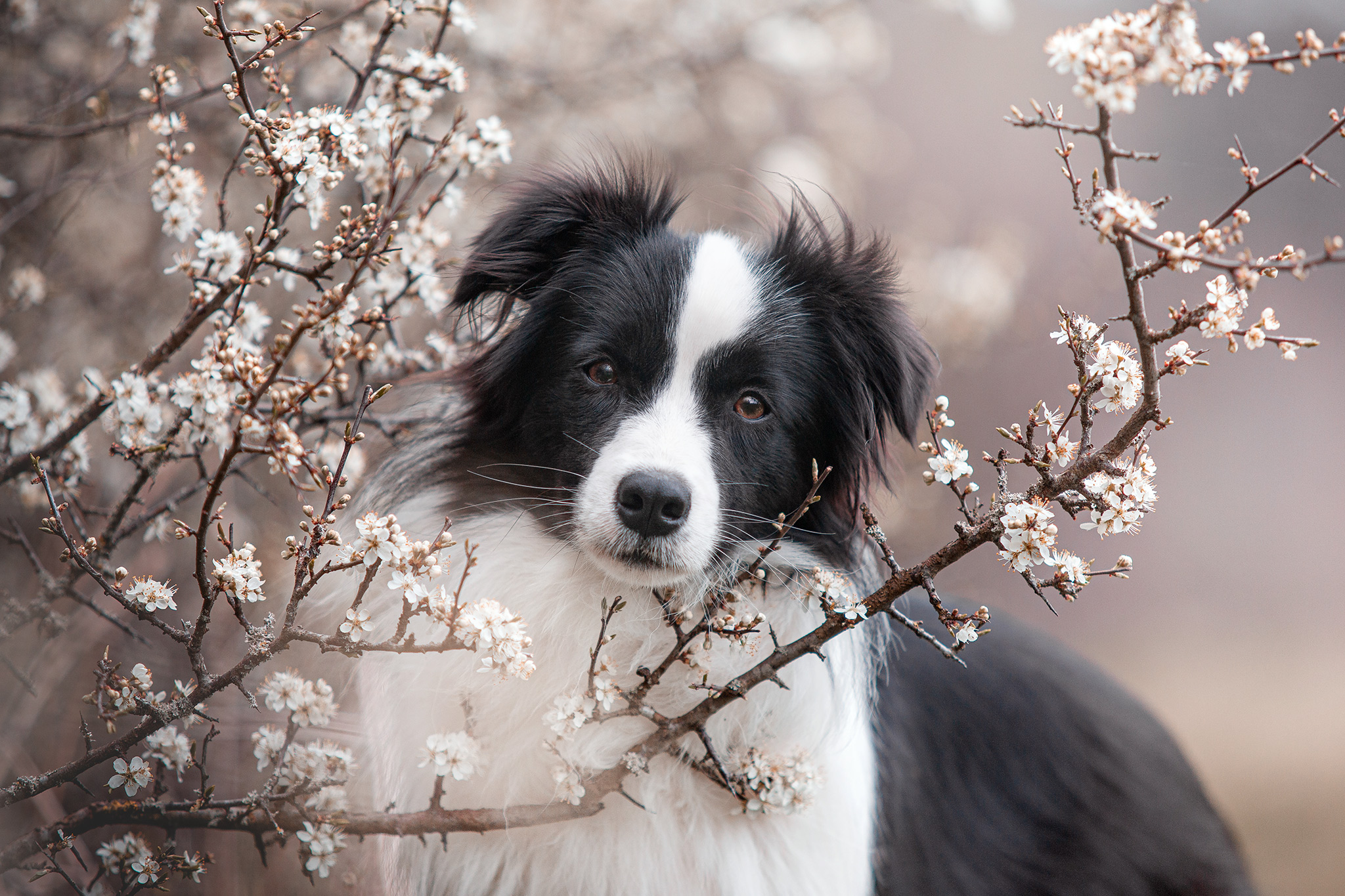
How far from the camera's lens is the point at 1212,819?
3.35 m

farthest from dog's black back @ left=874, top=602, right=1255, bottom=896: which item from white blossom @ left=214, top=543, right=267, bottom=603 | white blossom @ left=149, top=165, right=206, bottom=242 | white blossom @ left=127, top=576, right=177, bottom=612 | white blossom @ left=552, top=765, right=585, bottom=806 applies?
white blossom @ left=149, top=165, right=206, bottom=242

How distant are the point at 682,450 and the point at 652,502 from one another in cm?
18

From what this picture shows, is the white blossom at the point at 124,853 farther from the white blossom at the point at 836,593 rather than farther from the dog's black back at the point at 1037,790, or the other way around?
the dog's black back at the point at 1037,790

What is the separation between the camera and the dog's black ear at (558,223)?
8.39 ft

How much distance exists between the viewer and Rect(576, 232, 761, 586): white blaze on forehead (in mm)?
2184

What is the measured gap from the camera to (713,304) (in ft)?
8.02

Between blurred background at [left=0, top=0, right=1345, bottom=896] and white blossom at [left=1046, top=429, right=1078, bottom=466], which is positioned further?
blurred background at [left=0, top=0, right=1345, bottom=896]

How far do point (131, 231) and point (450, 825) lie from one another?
417 centimetres

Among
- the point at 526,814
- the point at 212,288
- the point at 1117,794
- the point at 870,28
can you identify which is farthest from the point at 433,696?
the point at 870,28

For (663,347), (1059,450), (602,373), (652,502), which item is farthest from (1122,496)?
(602,373)

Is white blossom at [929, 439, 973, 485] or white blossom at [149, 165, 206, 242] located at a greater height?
white blossom at [149, 165, 206, 242]

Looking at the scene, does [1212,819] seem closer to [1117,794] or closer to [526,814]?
[1117,794]

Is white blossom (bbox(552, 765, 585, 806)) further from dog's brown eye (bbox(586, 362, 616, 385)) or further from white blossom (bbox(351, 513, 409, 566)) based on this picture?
dog's brown eye (bbox(586, 362, 616, 385))

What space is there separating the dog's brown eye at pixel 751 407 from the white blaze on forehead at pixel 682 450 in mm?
150
